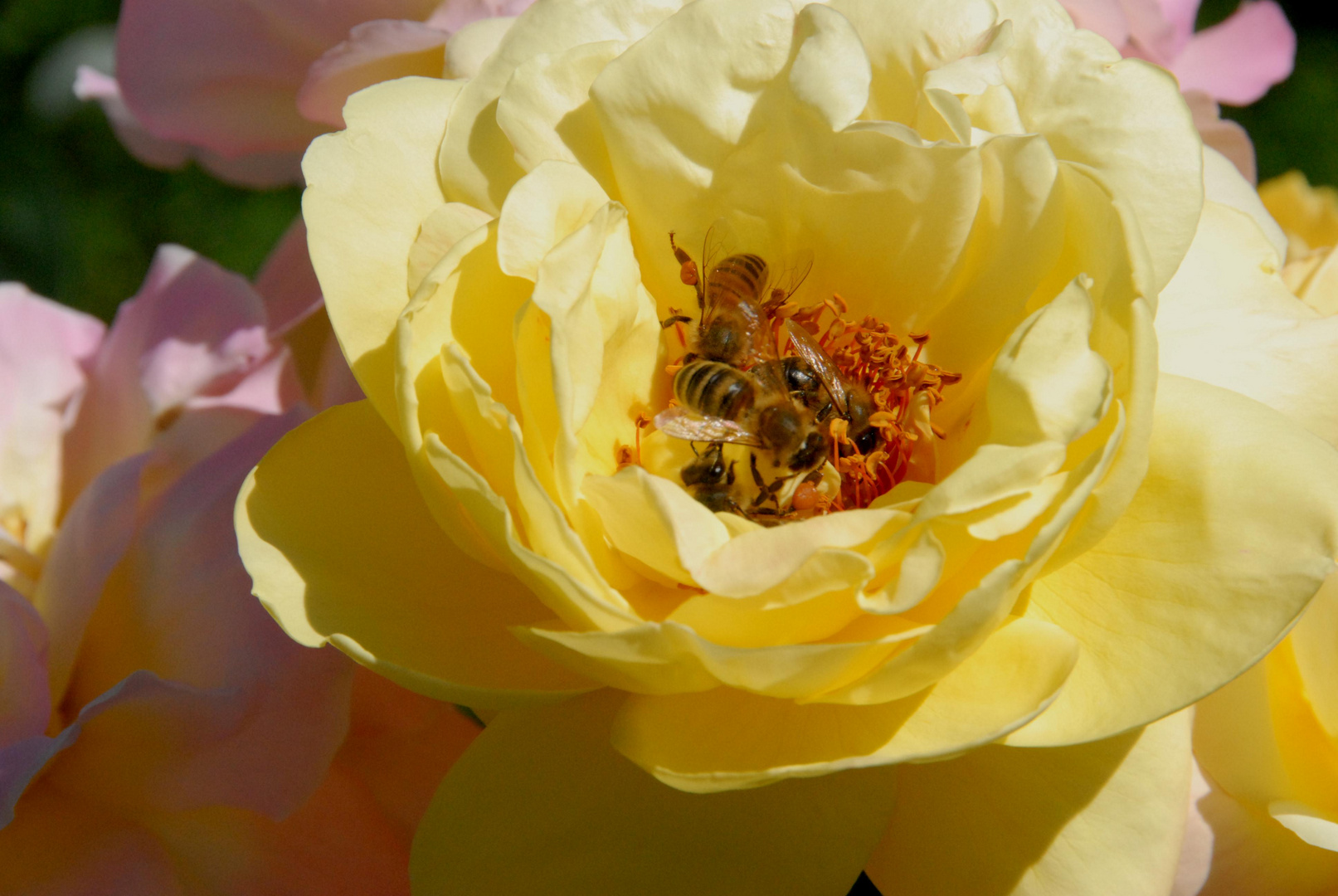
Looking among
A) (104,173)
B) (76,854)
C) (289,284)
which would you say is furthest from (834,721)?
(104,173)

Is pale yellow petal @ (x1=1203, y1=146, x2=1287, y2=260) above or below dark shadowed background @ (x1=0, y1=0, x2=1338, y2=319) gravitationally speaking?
above

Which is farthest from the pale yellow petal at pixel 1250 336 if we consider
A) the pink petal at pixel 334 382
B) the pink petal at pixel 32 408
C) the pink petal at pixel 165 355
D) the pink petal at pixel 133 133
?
the pink petal at pixel 133 133

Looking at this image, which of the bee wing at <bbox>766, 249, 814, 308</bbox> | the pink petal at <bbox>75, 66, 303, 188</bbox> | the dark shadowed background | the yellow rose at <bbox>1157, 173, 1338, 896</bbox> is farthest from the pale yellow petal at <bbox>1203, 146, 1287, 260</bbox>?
the dark shadowed background

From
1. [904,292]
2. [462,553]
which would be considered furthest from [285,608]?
[904,292]

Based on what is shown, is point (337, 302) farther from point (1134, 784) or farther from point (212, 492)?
point (1134, 784)

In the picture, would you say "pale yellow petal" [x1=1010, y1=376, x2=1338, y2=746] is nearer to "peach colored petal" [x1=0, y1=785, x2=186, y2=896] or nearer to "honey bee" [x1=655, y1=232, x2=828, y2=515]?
"honey bee" [x1=655, y1=232, x2=828, y2=515]

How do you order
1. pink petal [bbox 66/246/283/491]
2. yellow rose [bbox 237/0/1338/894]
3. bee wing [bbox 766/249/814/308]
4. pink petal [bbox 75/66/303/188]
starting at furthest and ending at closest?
1. pink petal [bbox 75/66/303/188]
2. pink petal [bbox 66/246/283/491]
3. bee wing [bbox 766/249/814/308]
4. yellow rose [bbox 237/0/1338/894]

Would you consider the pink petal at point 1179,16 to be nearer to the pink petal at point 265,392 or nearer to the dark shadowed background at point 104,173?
the pink petal at point 265,392
